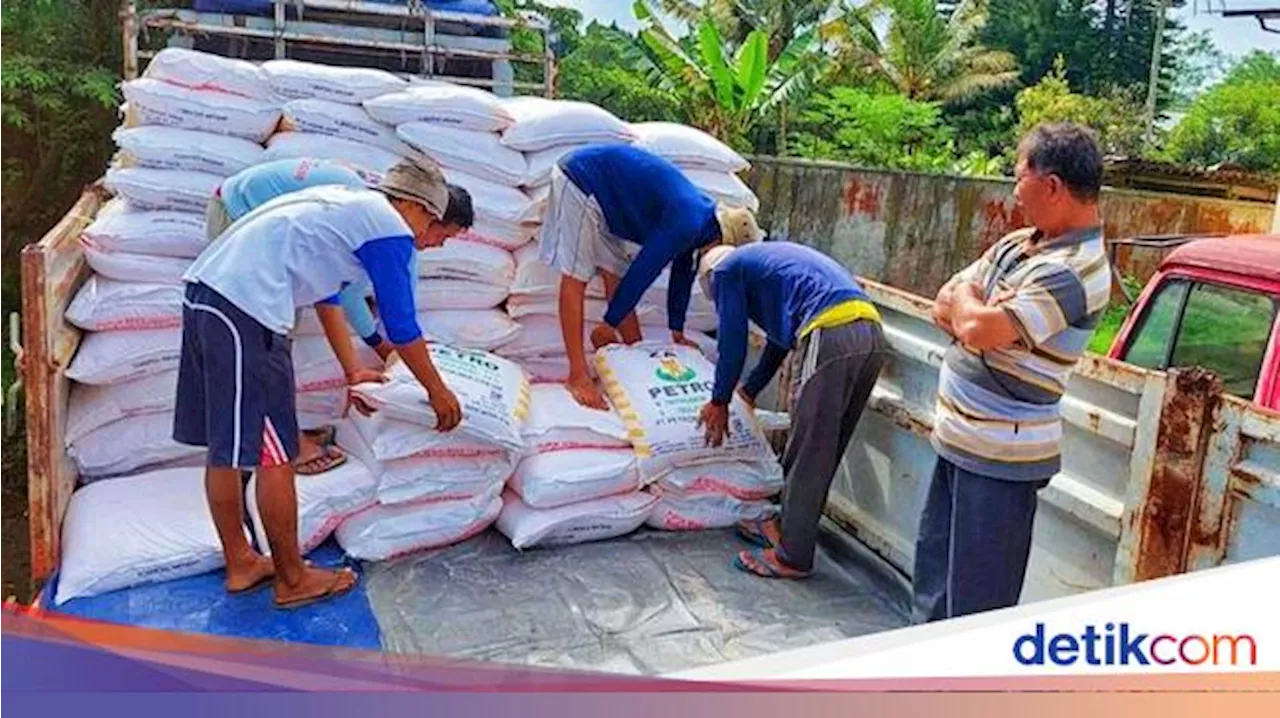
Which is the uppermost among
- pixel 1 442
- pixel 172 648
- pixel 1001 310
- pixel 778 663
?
pixel 1001 310

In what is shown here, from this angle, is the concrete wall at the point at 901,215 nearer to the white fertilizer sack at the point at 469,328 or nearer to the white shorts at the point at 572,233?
the white shorts at the point at 572,233

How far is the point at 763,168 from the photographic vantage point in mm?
12016

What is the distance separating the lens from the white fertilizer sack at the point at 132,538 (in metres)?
2.86

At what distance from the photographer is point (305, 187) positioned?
3.33 m

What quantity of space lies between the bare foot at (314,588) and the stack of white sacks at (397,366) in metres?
0.18

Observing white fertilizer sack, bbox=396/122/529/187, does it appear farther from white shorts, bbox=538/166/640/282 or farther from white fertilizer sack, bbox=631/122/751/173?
white fertilizer sack, bbox=631/122/751/173

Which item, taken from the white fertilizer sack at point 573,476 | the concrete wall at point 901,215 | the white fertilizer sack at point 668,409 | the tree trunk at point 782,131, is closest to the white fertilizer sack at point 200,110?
the white fertilizer sack at point 668,409

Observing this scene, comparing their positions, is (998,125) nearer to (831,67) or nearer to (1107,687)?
(831,67)

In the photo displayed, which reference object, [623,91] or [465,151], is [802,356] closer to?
[465,151]

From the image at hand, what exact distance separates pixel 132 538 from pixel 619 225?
184 cm

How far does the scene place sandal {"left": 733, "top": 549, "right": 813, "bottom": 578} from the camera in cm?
328

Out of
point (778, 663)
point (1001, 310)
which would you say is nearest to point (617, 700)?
point (778, 663)

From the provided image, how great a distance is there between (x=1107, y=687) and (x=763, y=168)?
430 inches

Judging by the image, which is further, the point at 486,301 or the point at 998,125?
the point at 998,125
